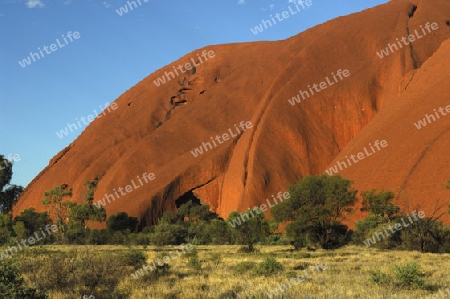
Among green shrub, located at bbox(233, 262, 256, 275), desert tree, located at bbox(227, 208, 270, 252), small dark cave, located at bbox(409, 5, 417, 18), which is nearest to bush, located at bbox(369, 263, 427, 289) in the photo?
green shrub, located at bbox(233, 262, 256, 275)

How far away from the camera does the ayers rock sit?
5178 centimetres

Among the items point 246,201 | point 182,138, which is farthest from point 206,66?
point 246,201

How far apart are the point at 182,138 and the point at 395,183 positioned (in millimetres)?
38583

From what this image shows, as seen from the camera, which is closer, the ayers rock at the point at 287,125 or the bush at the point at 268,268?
the bush at the point at 268,268

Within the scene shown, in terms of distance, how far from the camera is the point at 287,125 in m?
65.9

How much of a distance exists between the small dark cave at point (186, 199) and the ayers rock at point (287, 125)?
86cm

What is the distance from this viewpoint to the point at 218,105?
76500 mm

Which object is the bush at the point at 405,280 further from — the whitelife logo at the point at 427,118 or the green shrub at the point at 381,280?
the whitelife logo at the point at 427,118

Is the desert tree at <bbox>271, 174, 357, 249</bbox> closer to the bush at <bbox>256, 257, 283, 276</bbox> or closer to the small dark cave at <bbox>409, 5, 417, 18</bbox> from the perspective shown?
the bush at <bbox>256, 257, 283, 276</bbox>

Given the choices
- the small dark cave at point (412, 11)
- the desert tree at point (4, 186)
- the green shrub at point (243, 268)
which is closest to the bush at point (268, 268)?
the green shrub at point (243, 268)

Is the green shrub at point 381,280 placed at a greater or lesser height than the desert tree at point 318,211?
greater

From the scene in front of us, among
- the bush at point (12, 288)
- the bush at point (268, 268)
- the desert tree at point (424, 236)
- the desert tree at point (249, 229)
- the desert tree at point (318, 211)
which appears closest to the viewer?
the bush at point (12, 288)

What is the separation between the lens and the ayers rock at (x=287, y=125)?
2039 inches

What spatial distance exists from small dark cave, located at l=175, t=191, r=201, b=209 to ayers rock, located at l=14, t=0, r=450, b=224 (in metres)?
0.86
